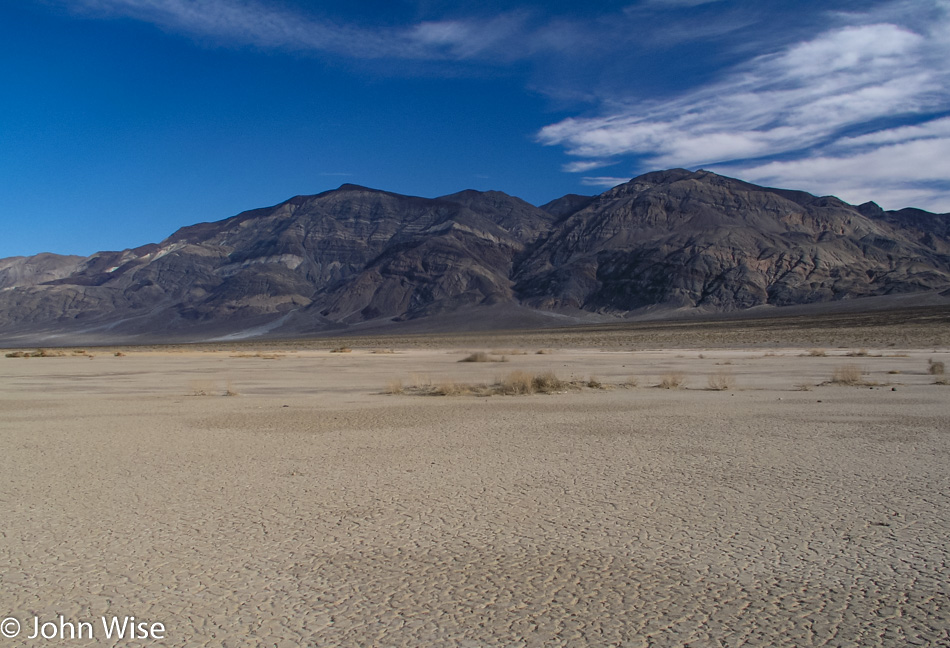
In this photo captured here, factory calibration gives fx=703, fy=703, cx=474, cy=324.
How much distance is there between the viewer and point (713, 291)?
134875mm

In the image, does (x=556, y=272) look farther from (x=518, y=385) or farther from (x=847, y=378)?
(x=518, y=385)

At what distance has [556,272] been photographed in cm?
15812

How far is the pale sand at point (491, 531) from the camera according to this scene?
12.5 feet

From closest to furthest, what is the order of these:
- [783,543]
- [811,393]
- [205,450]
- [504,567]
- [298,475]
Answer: [504,567]
[783,543]
[298,475]
[205,450]
[811,393]

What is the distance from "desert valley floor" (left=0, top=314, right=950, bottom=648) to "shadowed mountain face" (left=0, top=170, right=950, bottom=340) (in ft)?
399

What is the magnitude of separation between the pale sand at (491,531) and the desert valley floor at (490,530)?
23mm

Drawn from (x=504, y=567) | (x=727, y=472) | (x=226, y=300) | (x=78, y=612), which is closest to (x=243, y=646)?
(x=78, y=612)

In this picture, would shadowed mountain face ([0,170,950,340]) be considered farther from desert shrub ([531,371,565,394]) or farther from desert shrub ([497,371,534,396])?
desert shrub ([497,371,534,396])

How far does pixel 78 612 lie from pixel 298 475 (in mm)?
3481

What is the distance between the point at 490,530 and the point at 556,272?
507 feet

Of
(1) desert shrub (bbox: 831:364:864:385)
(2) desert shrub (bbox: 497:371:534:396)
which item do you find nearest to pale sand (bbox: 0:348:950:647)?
(2) desert shrub (bbox: 497:371:534:396)

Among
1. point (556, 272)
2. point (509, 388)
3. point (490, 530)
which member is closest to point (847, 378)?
point (509, 388)

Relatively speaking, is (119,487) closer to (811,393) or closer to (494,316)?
(811,393)

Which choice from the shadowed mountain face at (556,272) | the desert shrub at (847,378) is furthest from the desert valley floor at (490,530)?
the shadowed mountain face at (556,272)
